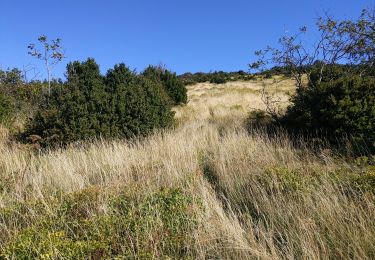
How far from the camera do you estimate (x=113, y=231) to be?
150 inches

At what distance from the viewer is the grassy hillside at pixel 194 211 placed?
348cm

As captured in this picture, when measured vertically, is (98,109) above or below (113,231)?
above

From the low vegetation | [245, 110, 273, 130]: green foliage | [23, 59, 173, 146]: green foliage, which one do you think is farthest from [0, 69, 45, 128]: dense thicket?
[245, 110, 273, 130]: green foliage

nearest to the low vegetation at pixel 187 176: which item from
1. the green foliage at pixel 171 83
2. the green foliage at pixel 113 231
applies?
the green foliage at pixel 113 231

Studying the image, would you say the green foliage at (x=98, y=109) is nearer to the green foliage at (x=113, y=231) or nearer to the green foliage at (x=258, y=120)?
the green foliage at (x=258, y=120)

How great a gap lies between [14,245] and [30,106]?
1155 cm

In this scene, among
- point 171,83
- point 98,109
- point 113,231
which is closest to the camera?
point 113,231

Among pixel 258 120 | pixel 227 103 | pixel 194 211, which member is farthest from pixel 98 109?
pixel 227 103

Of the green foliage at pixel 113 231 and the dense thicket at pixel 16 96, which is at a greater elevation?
the dense thicket at pixel 16 96

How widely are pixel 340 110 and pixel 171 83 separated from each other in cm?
1479

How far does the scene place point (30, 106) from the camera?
46.3ft

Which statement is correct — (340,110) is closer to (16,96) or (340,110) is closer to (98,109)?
(98,109)

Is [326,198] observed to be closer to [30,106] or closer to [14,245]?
[14,245]

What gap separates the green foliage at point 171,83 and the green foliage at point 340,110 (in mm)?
12468
